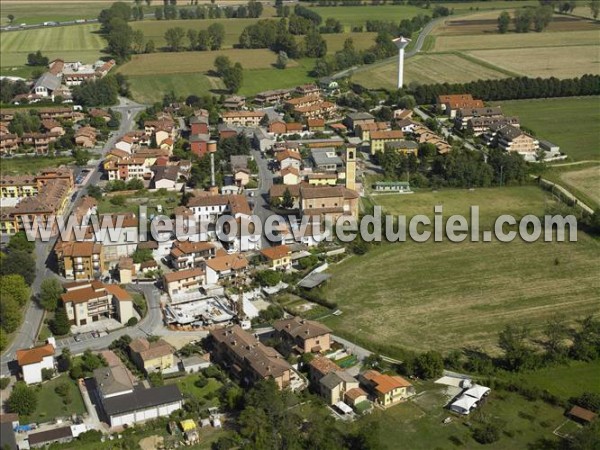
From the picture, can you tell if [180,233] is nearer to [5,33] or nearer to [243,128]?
[243,128]

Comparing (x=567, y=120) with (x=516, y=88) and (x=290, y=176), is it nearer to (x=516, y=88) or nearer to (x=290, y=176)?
(x=516, y=88)

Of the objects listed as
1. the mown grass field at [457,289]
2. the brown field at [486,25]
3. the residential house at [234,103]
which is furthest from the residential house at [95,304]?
the brown field at [486,25]

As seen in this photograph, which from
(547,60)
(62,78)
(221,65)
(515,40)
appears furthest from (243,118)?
(515,40)

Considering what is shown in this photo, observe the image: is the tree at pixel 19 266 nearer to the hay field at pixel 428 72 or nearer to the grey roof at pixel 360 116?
the grey roof at pixel 360 116

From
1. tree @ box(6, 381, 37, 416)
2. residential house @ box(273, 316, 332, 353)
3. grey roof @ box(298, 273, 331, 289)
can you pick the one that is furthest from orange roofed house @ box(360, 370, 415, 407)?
tree @ box(6, 381, 37, 416)

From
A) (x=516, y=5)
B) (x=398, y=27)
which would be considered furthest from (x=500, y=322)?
(x=516, y=5)

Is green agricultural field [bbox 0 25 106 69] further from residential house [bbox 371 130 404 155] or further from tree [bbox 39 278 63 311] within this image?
tree [bbox 39 278 63 311]
